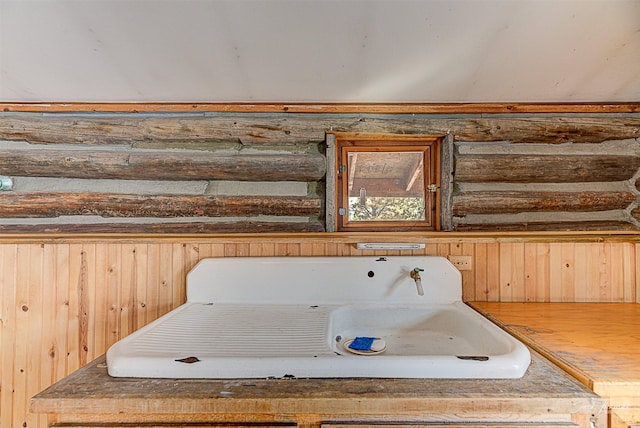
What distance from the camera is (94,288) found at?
4.53 feet

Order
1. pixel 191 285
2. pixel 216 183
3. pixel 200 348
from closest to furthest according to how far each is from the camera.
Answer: pixel 200 348 → pixel 191 285 → pixel 216 183

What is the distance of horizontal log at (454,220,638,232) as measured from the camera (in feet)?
5.60

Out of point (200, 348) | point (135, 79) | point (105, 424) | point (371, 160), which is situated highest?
point (135, 79)

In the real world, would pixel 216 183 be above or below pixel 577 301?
above

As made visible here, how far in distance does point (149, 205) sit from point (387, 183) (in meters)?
1.26

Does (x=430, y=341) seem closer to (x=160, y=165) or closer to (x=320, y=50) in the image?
(x=320, y=50)

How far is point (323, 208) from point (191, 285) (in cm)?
74

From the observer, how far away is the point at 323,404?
691mm

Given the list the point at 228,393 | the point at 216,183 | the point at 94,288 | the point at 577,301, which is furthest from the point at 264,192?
the point at 577,301

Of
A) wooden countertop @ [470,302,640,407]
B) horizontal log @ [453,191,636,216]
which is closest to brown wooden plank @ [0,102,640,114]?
horizontal log @ [453,191,636,216]

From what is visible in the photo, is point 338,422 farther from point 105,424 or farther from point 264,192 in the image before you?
point 264,192

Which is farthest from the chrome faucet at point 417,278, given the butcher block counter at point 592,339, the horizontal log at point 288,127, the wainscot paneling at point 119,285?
the horizontal log at point 288,127

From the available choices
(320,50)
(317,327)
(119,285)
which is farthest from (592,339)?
(119,285)

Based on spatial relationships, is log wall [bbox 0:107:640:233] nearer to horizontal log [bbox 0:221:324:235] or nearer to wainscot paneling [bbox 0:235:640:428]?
horizontal log [bbox 0:221:324:235]
